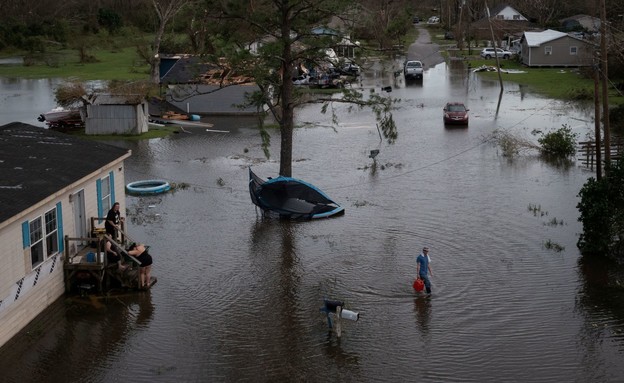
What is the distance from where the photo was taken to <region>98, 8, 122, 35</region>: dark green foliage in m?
105

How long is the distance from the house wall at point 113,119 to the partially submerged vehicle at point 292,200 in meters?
18.0

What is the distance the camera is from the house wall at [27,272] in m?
18.1

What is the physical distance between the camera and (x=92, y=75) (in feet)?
242

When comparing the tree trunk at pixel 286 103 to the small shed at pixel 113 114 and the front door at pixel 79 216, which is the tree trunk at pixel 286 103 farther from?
the small shed at pixel 113 114

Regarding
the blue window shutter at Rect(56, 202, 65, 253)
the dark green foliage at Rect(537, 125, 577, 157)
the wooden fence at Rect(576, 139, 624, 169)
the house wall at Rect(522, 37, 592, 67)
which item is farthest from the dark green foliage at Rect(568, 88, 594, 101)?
the blue window shutter at Rect(56, 202, 65, 253)

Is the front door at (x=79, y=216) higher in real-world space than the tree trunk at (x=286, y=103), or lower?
lower

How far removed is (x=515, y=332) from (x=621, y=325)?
104 inches

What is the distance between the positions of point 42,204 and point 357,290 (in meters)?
8.19

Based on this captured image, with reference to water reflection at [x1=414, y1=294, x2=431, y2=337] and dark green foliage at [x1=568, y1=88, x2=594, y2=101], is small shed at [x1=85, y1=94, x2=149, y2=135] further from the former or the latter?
dark green foliage at [x1=568, y1=88, x2=594, y2=101]

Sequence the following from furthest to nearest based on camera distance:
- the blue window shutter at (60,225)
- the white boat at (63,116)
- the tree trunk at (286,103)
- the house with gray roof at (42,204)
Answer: the white boat at (63,116), the tree trunk at (286,103), the blue window shutter at (60,225), the house with gray roof at (42,204)

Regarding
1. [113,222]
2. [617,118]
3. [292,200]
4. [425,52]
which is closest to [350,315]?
[113,222]

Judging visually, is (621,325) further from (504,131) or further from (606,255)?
(504,131)

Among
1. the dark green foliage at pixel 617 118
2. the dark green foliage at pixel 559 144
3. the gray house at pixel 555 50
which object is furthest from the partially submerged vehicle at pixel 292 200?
the gray house at pixel 555 50

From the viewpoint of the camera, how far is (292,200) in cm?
3056
